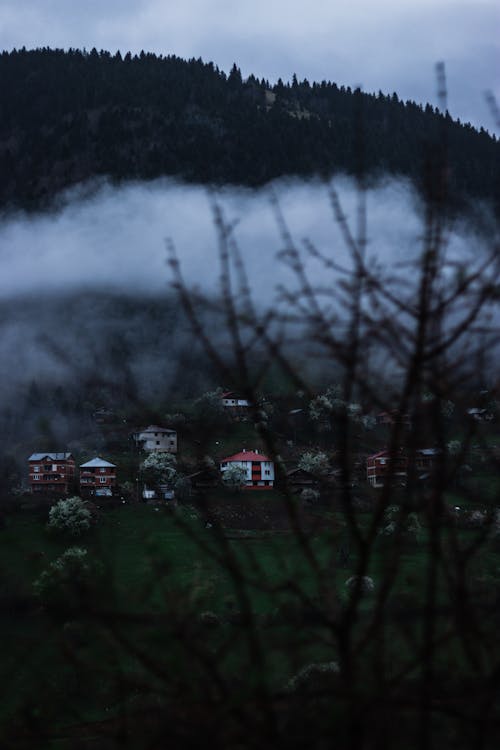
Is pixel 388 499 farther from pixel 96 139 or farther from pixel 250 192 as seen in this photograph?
pixel 96 139

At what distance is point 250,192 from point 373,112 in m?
36.2

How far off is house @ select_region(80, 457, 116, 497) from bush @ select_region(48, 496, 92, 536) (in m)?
11.5

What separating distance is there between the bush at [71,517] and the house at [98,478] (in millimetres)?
11490

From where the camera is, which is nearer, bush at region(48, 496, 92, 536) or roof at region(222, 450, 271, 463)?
bush at region(48, 496, 92, 536)

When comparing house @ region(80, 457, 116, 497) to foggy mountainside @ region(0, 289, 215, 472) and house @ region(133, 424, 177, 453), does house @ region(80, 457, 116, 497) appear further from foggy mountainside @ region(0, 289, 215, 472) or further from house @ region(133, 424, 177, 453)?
foggy mountainside @ region(0, 289, 215, 472)

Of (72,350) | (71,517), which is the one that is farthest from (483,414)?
(72,350)

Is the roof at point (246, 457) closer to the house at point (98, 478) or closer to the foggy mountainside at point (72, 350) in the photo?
the foggy mountainside at point (72, 350)

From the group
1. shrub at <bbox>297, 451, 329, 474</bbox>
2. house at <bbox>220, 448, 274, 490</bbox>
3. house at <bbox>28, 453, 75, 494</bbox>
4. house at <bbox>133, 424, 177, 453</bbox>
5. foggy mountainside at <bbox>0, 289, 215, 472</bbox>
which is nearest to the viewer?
shrub at <bbox>297, 451, 329, 474</bbox>

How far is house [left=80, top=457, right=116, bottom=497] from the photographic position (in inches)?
2793

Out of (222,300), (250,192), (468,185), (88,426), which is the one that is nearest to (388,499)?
(222,300)

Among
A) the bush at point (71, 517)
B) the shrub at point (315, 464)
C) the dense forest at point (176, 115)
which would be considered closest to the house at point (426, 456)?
the shrub at point (315, 464)

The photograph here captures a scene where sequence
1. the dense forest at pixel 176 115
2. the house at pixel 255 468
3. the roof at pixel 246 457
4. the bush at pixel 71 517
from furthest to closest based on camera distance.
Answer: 1. the dense forest at pixel 176 115
2. the roof at pixel 246 457
3. the house at pixel 255 468
4. the bush at pixel 71 517

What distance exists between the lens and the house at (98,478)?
2793 inches

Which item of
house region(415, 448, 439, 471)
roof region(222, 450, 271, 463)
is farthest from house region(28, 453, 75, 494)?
house region(415, 448, 439, 471)
